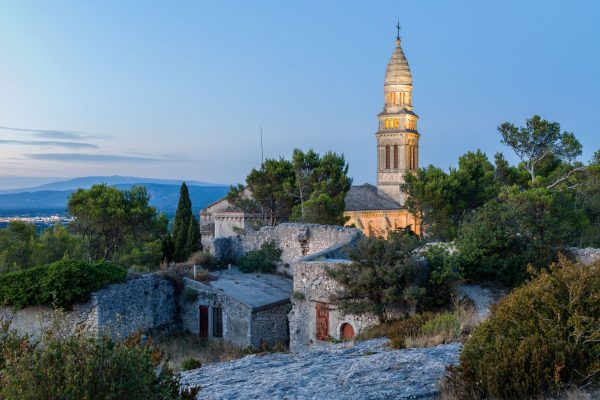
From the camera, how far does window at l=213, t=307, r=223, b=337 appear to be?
19609mm

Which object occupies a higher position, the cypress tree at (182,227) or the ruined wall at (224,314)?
the cypress tree at (182,227)

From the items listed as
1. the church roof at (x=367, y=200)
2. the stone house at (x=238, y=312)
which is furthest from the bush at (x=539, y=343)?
the church roof at (x=367, y=200)

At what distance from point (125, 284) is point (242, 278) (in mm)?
4799

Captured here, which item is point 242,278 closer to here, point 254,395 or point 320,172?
point 254,395

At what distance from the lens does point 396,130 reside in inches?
2418

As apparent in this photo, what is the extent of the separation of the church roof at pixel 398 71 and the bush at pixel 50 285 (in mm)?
48489

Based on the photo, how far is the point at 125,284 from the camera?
60.7ft

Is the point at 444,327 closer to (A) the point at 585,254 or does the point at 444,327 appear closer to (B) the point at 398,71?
(A) the point at 585,254

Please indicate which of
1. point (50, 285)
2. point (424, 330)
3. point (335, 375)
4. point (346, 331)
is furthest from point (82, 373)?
point (50, 285)

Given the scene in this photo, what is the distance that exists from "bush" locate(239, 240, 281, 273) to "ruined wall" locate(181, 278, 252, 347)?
10.4 ft

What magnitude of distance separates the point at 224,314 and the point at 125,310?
9.85 ft

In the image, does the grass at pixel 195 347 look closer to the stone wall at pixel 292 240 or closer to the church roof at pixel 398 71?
the stone wall at pixel 292 240

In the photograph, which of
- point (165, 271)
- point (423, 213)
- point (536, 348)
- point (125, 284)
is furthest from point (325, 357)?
point (423, 213)

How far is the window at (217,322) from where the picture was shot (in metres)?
19.6
